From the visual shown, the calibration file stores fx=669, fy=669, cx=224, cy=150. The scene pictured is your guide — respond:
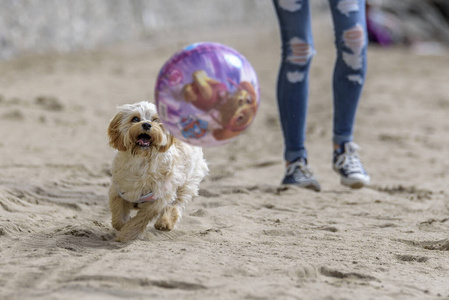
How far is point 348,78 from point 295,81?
15.1 inches

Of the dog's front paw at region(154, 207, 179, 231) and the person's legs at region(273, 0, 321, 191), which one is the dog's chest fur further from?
the person's legs at region(273, 0, 321, 191)

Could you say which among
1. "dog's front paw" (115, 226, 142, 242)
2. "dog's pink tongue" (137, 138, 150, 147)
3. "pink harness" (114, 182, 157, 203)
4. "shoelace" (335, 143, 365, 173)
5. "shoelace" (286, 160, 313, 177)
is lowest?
"dog's front paw" (115, 226, 142, 242)

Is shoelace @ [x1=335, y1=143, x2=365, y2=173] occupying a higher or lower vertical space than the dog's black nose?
lower

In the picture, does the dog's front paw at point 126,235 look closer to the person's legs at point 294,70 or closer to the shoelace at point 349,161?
the person's legs at point 294,70

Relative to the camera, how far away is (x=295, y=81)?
15.3 feet

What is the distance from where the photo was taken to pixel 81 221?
3850mm

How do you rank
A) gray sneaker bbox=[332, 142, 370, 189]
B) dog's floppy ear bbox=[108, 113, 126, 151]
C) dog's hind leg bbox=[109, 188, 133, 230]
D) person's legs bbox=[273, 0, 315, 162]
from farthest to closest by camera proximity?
gray sneaker bbox=[332, 142, 370, 189]
person's legs bbox=[273, 0, 315, 162]
dog's hind leg bbox=[109, 188, 133, 230]
dog's floppy ear bbox=[108, 113, 126, 151]

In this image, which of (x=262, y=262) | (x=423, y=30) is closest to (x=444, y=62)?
(x=423, y=30)

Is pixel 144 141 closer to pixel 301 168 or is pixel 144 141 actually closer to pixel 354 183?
pixel 301 168

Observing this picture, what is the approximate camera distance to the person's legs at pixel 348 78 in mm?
4516

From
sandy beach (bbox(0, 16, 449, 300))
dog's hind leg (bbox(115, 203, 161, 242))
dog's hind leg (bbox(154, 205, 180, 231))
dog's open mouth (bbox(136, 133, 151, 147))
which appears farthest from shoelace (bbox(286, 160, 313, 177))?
dog's open mouth (bbox(136, 133, 151, 147))

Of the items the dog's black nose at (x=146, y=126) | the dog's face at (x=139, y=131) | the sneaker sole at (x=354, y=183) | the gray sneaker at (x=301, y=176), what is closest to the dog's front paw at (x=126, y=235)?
the dog's face at (x=139, y=131)

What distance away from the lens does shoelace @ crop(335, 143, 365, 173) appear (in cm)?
478

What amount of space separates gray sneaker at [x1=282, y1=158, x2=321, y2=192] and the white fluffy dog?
1.21 meters
